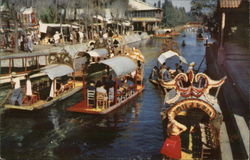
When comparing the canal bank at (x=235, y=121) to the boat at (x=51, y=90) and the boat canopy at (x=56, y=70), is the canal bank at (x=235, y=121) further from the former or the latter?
the boat at (x=51, y=90)

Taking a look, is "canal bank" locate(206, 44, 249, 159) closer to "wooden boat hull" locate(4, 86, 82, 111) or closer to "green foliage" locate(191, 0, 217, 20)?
"wooden boat hull" locate(4, 86, 82, 111)

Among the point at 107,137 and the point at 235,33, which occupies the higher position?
the point at 235,33

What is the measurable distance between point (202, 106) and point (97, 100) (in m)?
9.32

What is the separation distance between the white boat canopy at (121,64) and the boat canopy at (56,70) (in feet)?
11.4

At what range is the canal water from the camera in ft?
50.1

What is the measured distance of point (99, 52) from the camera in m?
33.9

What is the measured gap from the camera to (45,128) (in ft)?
61.2

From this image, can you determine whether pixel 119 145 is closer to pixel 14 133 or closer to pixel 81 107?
pixel 81 107

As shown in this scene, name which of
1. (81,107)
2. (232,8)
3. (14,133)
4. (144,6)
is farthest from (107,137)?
(144,6)

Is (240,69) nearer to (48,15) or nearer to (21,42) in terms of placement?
(21,42)

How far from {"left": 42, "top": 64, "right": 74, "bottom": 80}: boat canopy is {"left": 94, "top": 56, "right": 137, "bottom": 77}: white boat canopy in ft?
11.4

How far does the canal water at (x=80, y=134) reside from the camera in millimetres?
15281

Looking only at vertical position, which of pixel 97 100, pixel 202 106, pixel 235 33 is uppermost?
pixel 235 33

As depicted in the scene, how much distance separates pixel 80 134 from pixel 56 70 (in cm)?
634
